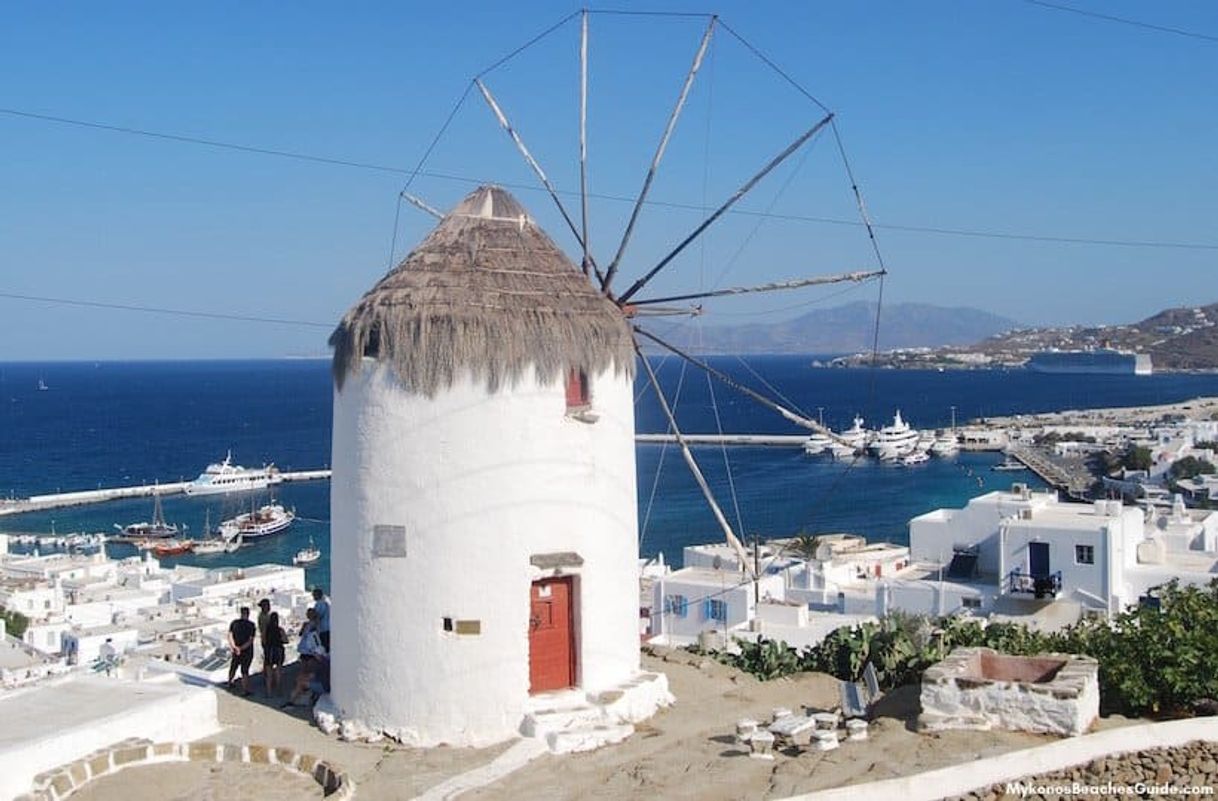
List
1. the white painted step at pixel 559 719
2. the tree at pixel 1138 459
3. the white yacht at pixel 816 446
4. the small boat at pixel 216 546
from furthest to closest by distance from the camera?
the white yacht at pixel 816 446 → the tree at pixel 1138 459 → the small boat at pixel 216 546 → the white painted step at pixel 559 719

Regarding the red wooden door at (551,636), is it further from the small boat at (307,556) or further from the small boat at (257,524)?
the small boat at (257,524)

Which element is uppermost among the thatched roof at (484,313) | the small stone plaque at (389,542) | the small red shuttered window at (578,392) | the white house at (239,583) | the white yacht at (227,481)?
the thatched roof at (484,313)

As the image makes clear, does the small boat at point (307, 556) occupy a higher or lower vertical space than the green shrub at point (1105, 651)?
lower

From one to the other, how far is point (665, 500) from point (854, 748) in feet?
197

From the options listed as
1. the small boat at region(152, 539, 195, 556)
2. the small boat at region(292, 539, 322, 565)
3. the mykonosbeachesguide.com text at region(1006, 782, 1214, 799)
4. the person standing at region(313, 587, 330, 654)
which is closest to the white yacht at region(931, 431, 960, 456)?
the small boat at region(292, 539, 322, 565)

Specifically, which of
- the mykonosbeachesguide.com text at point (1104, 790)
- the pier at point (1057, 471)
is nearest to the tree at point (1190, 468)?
the pier at point (1057, 471)

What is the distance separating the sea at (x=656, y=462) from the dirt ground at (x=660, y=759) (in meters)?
4.10

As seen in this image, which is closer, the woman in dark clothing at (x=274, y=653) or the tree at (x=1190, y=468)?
the woman in dark clothing at (x=274, y=653)

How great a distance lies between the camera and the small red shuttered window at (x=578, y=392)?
10586 millimetres

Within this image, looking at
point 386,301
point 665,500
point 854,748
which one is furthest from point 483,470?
point 665,500

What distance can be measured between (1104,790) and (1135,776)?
0.95 ft

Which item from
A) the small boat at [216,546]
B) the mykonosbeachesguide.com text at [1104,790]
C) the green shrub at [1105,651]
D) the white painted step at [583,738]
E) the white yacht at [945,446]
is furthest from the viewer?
the white yacht at [945,446]

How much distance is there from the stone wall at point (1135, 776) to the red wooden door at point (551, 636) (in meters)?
3.72

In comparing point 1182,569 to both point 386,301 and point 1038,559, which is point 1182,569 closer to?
point 1038,559
